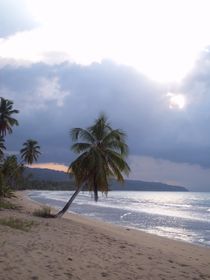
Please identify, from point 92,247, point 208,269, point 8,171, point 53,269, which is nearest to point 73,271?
point 53,269

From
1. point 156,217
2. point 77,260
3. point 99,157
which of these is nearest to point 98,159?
point 99,157

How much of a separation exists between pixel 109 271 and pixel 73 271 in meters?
1.03

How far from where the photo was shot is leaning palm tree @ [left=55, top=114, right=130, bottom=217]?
24328mm

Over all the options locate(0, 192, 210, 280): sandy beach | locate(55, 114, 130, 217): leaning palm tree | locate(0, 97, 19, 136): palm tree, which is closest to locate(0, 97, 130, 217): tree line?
locate(55, 114, 130, 217): leaning palm tree

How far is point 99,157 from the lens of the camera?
23969 millimetres

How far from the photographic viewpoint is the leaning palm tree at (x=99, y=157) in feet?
79.8

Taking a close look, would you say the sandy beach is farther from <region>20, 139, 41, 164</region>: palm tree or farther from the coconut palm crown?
<region>20, 139, 41, 164</region>: palm tree

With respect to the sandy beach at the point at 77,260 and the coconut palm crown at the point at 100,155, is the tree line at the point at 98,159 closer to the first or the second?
the coconut palm crown at the point at 100,155

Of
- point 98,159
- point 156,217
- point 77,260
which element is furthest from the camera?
point 156,217

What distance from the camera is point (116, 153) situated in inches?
973

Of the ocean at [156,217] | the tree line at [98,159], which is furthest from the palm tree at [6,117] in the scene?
the tree line at [98,159]

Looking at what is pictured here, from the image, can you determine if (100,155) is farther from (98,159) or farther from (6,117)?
(6,117)

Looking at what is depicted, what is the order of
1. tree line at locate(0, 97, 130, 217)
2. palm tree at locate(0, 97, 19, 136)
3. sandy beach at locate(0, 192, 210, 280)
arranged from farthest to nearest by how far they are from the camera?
1. palm tree at locate(0, 97, 19, 136)
2. tree line at locate(0, 97, 130, 217)
3. sandy beach at locate(0, 192, 210, 280)

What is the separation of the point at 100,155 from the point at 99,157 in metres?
0.23
